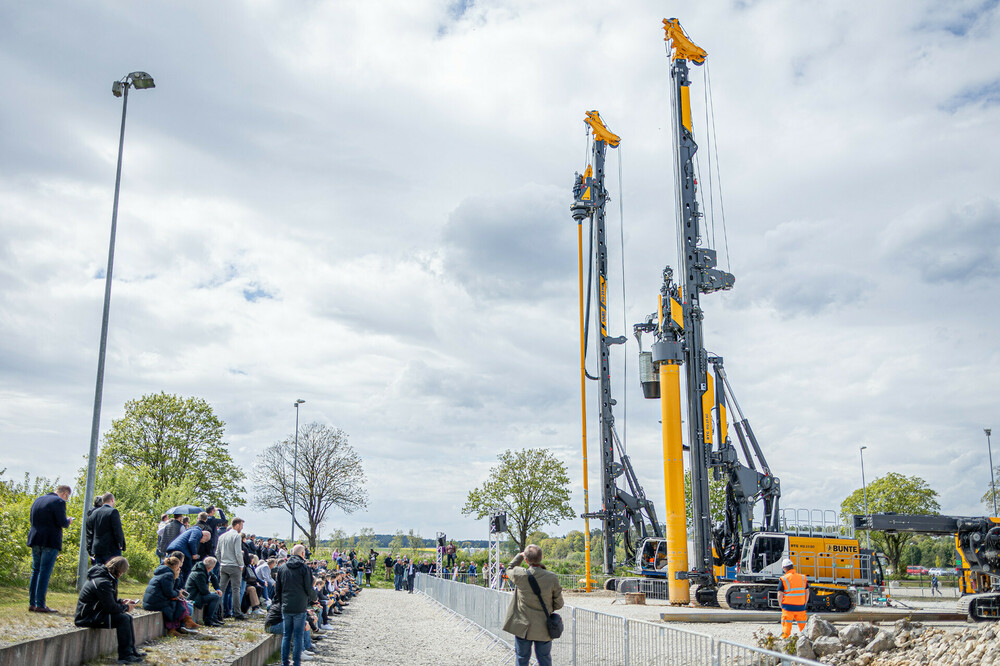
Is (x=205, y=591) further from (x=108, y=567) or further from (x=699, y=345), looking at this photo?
(x=699, y=345)

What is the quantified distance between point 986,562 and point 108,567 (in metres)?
19.4

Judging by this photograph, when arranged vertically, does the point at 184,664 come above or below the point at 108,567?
below

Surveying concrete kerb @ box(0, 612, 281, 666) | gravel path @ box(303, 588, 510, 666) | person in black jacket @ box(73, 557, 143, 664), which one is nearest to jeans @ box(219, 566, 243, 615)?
gravel path @ box(303, 588, 510, 666)

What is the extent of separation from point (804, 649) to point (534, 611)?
4887 millimetres

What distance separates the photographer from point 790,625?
13547 mm

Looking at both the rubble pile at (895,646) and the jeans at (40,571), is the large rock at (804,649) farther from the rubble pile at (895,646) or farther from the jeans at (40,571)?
the jeans at (40,571)

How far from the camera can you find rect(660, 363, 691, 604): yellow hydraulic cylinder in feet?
73.9

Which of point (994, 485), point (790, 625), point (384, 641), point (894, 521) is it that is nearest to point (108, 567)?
point (384, 641)

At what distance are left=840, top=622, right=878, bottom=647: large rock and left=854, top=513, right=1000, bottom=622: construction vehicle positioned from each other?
8178mm

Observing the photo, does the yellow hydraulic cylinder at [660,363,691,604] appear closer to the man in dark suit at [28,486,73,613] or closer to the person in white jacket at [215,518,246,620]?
the person in white jacket at [215,518,246,620]

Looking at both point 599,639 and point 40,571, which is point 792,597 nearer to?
point 599,639

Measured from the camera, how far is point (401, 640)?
17688mm

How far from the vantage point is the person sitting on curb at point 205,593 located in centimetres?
1307

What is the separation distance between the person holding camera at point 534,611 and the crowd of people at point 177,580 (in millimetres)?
3499
